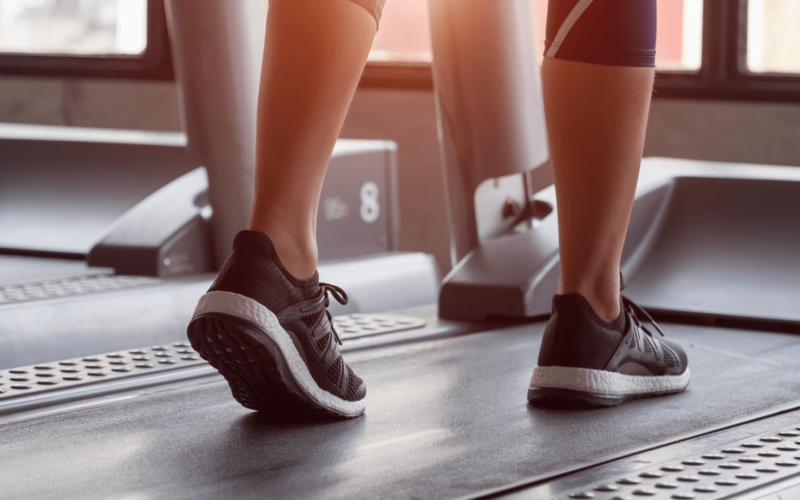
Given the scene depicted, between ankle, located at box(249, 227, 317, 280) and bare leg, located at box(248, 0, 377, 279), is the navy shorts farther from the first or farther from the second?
ankle, located at box(249, 227, 317, 280)

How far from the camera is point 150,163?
2605mm

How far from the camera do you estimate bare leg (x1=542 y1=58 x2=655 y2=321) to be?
1.18 metres

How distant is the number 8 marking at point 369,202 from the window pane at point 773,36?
1.16 m

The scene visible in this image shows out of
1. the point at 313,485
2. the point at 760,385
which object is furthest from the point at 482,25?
the point at 313,485

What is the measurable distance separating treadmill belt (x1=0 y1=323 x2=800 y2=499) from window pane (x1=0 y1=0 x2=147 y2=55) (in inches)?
111

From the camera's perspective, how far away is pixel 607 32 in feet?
3.84

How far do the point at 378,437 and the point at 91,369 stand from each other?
593 mm

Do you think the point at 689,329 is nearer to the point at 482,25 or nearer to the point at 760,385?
the point at 760,385

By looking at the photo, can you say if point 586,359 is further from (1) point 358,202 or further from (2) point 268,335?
(1) point 358,202

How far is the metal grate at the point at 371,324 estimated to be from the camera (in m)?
1.76

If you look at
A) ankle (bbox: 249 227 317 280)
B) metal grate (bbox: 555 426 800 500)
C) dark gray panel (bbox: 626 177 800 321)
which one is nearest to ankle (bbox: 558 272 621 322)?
metal grate (bbox: 555 426 800 500)

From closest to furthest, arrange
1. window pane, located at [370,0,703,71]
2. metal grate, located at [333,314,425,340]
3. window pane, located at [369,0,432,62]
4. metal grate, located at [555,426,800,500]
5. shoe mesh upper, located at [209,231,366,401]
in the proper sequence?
1. metal grate, located at [555,426,800,500]
2. shoe mesh upper, located at [209,231,366,401]
3. metal grate, located at [333,314,425,340]
4. window pane, located at [370,0,703,71]
5. window pane, located at [369,0,432,62]

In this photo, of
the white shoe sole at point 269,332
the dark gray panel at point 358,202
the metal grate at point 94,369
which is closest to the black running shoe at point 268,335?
the white shoe sole at point 269,332

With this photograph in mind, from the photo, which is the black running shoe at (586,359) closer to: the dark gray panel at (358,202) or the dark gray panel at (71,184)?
the dark gray panel at (358,202)
